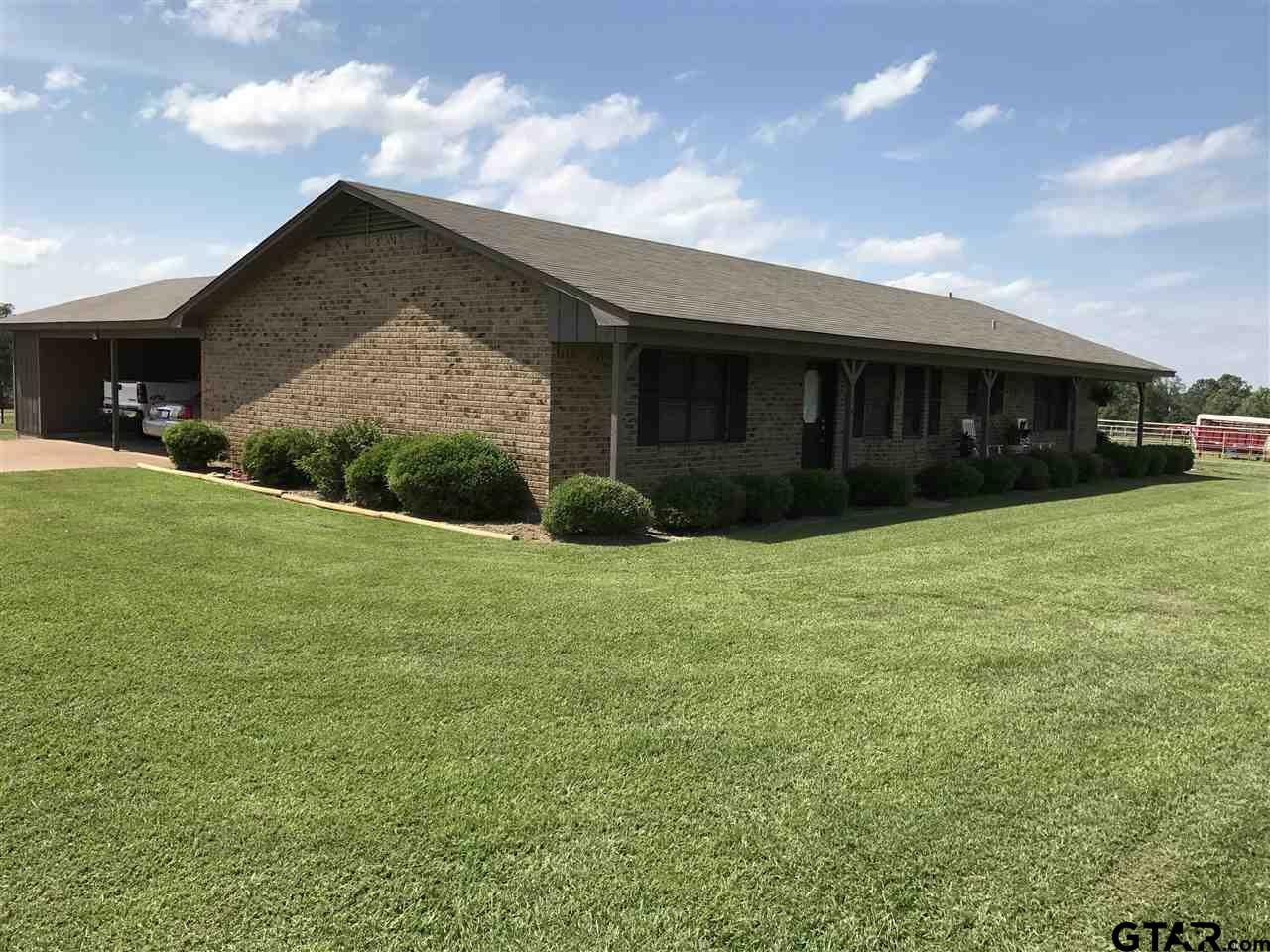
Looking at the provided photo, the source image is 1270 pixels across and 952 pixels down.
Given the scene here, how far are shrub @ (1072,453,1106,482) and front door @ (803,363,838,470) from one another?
23.0 feet

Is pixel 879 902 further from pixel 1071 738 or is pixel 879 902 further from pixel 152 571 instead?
pixel 152 571

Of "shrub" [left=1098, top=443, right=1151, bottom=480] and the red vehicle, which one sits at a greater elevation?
the red vehicle

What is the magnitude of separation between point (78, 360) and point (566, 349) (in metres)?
16.5

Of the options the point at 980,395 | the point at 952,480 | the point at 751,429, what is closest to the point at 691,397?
the point at 751,429

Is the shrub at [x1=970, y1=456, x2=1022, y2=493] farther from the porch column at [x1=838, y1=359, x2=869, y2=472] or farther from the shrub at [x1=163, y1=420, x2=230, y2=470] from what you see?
the shrub at [x1=163, y1=420, x2=230, y2=470]

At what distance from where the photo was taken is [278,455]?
1501 cm

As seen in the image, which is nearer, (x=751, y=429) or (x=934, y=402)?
(x=751, y=429)

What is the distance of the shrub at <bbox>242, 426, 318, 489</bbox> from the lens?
49.2ft

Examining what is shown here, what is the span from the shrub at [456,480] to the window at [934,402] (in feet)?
32.0

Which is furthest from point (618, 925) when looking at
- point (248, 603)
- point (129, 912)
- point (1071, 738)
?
point (248, 603)

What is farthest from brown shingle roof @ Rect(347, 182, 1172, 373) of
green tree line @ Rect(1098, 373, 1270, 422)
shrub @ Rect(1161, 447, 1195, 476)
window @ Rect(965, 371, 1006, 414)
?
green tree line @ Rect(1098, 373, 1270, 422)

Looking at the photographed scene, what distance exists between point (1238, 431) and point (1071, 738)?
1548 inches

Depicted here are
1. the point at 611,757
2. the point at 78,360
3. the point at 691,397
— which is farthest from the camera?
the point at 78,360

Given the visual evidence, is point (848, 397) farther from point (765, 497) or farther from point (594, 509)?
point (594, 509)
